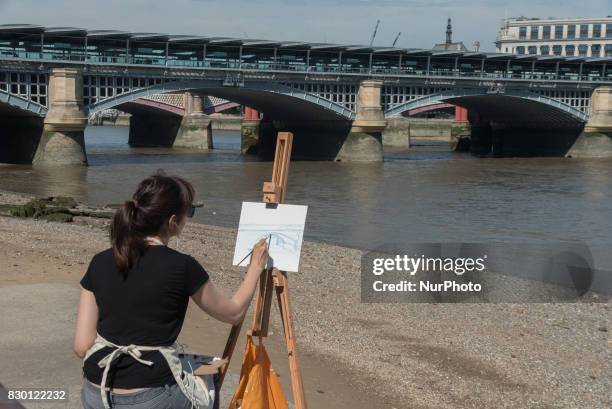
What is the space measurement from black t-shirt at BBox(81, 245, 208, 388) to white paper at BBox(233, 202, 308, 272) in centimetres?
101

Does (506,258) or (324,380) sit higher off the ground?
(324,380)

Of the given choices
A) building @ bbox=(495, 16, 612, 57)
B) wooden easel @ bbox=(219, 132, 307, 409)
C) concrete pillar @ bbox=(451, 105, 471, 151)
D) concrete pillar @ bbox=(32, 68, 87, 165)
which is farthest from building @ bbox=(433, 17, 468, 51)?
wooden easel @ bbox=(219, 132, 307, 409)

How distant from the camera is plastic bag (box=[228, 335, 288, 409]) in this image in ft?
13.0

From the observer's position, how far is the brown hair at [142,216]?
3.16m

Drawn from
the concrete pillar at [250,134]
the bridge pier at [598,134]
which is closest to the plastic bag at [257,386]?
the concrete pillar at [250,134]

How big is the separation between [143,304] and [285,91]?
38635 millimetres

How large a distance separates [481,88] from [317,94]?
9951mm

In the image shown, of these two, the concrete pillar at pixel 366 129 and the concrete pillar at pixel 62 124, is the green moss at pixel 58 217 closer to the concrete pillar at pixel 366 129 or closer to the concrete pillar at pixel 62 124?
the concrete pillar at pixel 62 124

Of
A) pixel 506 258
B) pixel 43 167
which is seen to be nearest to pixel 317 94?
pixel 43 167

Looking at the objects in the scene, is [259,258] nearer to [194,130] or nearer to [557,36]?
[194,130]

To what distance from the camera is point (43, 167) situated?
35.0 metres

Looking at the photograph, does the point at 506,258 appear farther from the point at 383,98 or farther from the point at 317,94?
the point at 383,98

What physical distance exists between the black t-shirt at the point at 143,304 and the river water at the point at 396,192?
13686mm

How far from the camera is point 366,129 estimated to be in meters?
43.2
